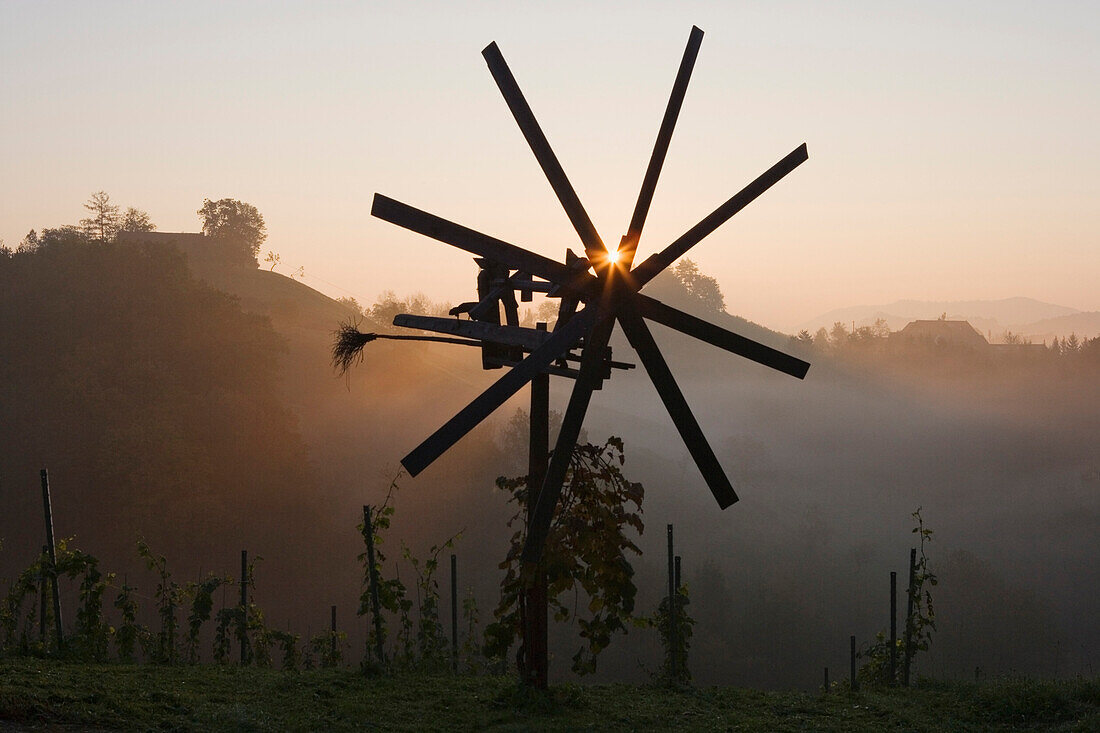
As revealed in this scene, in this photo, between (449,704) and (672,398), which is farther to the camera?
(449,704)

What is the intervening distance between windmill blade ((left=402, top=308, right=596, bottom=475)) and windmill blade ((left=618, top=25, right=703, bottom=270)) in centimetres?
97

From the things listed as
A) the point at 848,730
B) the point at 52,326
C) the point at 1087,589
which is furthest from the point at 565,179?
the point at 1087,589

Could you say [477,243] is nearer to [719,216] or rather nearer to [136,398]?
[719,216]

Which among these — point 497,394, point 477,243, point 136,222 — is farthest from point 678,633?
point 136,222

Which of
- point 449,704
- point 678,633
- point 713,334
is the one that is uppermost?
point 713,334

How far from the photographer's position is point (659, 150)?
10.6 metres

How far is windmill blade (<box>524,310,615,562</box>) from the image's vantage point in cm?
962

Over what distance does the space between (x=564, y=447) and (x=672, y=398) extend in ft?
4.54

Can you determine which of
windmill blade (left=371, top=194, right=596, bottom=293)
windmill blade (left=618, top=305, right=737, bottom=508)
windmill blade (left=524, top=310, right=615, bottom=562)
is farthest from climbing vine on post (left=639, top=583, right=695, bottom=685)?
windmill blade (left=371, top=194, right=596, bottom=293)

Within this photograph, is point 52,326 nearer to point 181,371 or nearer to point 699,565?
point 181,371

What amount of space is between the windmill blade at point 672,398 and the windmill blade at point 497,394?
0.61m

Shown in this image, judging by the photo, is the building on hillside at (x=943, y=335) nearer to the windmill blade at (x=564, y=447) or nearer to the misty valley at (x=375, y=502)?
the misty valley at (x=375, y=502)

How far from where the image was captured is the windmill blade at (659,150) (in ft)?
34.3

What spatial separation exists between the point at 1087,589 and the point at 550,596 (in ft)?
227
